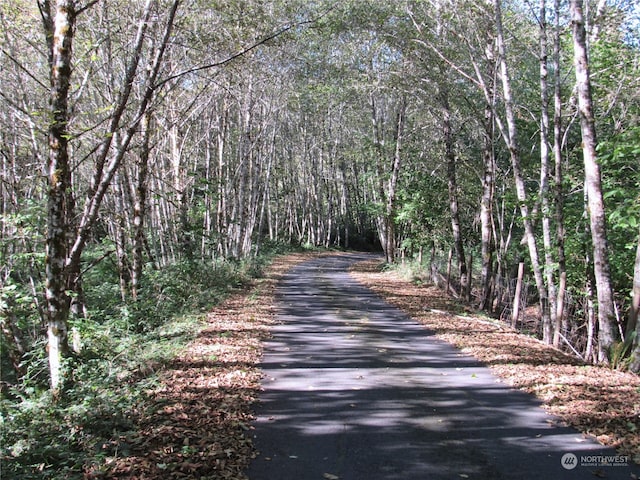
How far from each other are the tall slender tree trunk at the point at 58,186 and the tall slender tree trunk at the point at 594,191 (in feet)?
22.4

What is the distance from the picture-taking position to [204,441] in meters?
4.29

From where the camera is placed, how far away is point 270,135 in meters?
25.1

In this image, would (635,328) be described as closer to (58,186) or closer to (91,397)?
(91,397)

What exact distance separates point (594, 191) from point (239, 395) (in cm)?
578

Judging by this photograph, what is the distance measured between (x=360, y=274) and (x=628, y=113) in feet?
39.8

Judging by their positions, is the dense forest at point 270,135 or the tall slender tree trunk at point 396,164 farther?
the tall slender tree trunk at point 396,164

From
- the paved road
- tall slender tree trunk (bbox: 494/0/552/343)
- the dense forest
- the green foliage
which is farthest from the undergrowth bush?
tall slender tree trunk (bbox: 494/0/552/343)

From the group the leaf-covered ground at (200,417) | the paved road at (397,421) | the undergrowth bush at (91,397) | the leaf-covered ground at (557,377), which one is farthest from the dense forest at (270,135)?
the paved road at (397,421)

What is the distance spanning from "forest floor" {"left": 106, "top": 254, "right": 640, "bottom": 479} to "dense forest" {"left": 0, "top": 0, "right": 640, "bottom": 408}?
3.52ft

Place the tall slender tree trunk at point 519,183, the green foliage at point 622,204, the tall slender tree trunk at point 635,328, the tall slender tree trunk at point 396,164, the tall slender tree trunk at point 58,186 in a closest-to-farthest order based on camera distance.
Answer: the tall slender tree trunk at point 58,186 < the tall slender tree trunk at point 635,328 < the green foliage at point 622,204 < the tall slender tree trunk at point 519,183 < the tall slender tree trunk at point 396,164

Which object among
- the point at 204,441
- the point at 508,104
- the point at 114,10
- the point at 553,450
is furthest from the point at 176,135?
the point at 553,450

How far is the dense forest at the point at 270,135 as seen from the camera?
6.44 metres

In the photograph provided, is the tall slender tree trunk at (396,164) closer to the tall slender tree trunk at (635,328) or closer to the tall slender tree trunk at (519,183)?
the tall slender tree trunk at (519,183)

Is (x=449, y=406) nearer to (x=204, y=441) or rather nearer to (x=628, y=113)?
(x=204, y=441)
